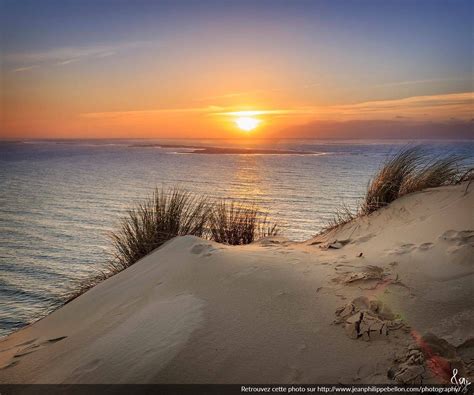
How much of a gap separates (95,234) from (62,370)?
835cm

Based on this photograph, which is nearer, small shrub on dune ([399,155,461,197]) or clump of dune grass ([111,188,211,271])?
small shrub on dune ([399,155,461,197])

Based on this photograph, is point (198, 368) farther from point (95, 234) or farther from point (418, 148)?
point (95, 234)

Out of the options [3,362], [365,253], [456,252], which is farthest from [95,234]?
[456,252]

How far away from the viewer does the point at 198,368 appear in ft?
7.28
